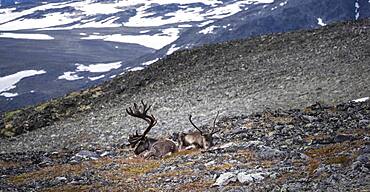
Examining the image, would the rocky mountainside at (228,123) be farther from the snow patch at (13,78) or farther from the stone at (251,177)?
the snow patch at (13,78)

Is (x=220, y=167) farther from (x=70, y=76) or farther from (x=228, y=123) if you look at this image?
(x=70, y=76)

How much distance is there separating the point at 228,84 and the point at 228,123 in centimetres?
793

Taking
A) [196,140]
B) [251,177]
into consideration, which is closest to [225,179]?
[251,177]

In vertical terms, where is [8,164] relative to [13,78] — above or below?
above

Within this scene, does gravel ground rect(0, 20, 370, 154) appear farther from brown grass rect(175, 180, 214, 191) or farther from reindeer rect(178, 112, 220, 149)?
brown grass rect(175, 180, 214, 191)

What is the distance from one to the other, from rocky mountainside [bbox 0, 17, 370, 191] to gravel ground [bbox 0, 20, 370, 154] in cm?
7

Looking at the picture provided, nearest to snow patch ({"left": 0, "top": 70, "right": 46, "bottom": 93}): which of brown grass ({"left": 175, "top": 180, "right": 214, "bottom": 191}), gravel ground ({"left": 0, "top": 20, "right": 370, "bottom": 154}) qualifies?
gravel ground ({"left": 0, "top": 20, "right": 370, "bottom": 154})

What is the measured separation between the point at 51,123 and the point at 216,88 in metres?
8.82

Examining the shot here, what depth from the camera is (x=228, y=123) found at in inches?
789

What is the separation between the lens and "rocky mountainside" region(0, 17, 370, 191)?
38.5 ft

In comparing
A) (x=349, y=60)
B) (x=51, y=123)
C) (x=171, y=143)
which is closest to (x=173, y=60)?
(x=51, y=123)

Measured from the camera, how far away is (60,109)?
3200 centimetres

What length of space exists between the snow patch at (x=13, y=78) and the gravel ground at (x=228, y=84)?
142 m

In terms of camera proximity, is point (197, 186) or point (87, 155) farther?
point (87, 155)
